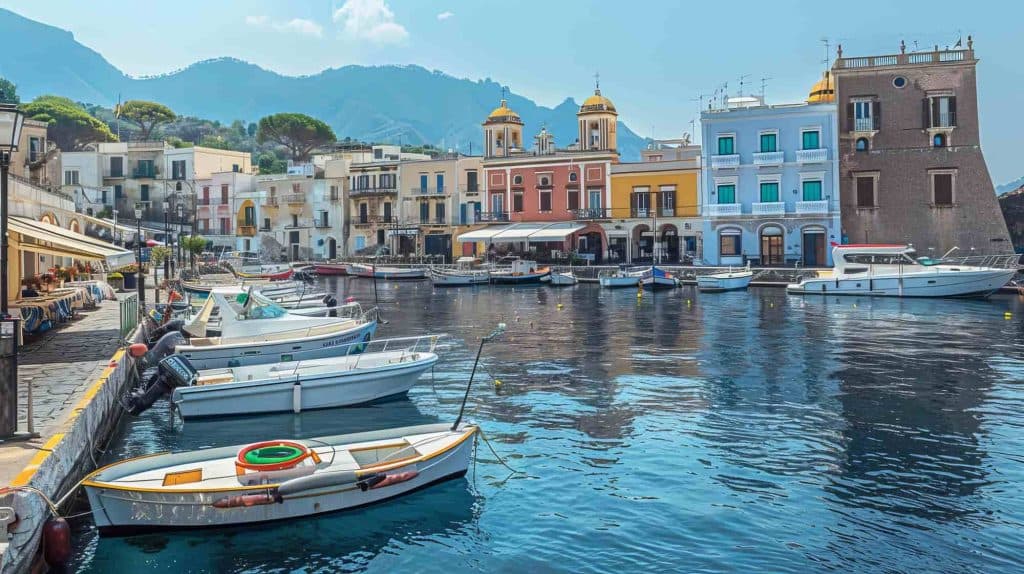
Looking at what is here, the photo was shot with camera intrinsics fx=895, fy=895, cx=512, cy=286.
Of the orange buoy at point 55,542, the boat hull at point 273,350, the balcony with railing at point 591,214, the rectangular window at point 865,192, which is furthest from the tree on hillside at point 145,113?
the orange buoy at point 55,542

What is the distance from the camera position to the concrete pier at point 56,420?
30.2 feet

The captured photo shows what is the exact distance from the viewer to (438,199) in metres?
71.6

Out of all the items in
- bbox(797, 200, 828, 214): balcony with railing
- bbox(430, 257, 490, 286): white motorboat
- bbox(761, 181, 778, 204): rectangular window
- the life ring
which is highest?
bbox(761, 181, 778, 204): rectangular window

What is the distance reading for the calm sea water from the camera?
10391mm

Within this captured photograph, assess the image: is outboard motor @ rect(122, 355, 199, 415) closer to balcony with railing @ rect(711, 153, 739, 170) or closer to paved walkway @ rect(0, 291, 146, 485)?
paved walkway @ rect(0, 291, 146, 485)

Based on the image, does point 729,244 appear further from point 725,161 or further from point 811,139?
point 811,139

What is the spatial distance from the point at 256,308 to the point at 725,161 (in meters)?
41.4

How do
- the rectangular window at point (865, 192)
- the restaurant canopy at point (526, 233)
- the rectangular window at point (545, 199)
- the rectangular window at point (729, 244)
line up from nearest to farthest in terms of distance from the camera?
the rectangular window at point (865, 192), the rectangular window at point (729, 244), the restaurant canopy at point (526, 233), the rectangular window at point (545, 199)

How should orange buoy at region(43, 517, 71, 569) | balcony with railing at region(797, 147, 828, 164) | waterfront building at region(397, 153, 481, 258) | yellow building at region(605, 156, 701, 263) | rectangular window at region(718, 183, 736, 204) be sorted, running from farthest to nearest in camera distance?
waterfront building at region(397, 153, 481, 258) → yellow building at region(605, 156, 701, 263) → rectangular window at region(718, 183, 736, 204) → balcony with railing at region(797, 147, 828, 164) → orange buoy at region(43, 517, 71, 569)

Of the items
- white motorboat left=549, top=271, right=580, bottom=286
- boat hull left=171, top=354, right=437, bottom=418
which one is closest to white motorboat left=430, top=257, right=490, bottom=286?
white motorboat left=549, top=271, right=580, bottom=286

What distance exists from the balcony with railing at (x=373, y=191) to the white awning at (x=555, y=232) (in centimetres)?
1632

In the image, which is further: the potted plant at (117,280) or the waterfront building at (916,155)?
the waterfront building at (916,155)

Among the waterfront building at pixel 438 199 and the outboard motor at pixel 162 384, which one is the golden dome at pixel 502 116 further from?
the outboard motor at pixel 162 384

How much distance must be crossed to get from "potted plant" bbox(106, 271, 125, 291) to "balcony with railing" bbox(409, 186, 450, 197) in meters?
34.1
